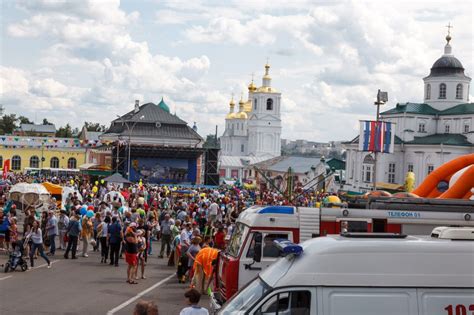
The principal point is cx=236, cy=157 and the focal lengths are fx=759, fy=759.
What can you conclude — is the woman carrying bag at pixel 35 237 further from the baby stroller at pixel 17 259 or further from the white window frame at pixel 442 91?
the white window frame at pixel 442 91

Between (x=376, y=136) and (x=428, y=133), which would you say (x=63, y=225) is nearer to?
(x=376, y=136)

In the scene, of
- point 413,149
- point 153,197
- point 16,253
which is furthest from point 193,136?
point 16,253

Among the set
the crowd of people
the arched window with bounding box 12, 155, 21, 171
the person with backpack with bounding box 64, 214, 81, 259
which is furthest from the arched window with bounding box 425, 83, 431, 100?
the person with backpack with bounding box 64, 214, 81, 259

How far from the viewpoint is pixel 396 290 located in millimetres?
7668

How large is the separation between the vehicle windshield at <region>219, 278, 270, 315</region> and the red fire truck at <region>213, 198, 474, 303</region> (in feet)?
14.7

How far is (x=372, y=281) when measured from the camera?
7652 millimetres

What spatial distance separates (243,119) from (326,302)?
168 m

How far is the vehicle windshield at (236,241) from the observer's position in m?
13.7

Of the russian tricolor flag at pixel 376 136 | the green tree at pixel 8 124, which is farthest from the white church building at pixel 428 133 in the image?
the green tree at pixel 8 124

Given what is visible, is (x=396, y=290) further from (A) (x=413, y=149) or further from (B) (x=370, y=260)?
(A) (x=413, y=149)

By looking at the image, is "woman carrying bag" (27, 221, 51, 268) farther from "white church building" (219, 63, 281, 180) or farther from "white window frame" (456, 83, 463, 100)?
"white church building" (219, 63, 281, 180)

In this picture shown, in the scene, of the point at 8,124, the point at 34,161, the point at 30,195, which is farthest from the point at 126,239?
the point at 8,124

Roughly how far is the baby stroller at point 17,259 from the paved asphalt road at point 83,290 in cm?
19

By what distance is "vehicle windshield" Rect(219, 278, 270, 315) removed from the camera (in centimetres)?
793
